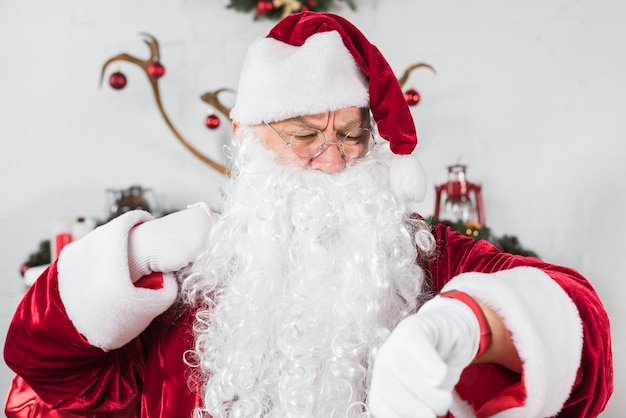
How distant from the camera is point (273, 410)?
3.92 ft

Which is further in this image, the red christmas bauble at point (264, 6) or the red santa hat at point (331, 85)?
the red christmas bauble at point (264, 6)

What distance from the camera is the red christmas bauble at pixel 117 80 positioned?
278 centimetres

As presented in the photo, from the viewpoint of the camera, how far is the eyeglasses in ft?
4.37

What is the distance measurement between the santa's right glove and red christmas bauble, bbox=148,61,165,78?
223 cm

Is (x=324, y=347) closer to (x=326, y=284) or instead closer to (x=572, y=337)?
(x=326, y=284)

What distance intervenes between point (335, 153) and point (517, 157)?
1.77 meters

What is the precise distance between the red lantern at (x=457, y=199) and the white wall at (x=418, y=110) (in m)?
0.23

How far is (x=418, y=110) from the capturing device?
117 inches

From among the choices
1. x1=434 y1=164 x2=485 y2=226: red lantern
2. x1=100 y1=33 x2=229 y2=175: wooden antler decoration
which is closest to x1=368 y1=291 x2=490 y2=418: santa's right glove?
x1=434 y1=164 x2=485 y2=226: red lantern

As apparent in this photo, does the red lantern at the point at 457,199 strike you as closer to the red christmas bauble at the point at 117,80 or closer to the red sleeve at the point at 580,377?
the red christmas bauble at the point at 117,80

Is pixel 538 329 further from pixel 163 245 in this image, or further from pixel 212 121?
pixel 212 121

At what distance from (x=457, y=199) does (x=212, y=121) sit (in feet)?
3.39

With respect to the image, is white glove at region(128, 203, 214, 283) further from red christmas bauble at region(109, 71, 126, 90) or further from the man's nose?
red christmas bauble at region(109, 71, 126, 90)

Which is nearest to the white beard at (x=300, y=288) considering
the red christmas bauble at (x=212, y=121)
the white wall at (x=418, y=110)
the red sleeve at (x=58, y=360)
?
the red sleeve at (x=58, y=360)
